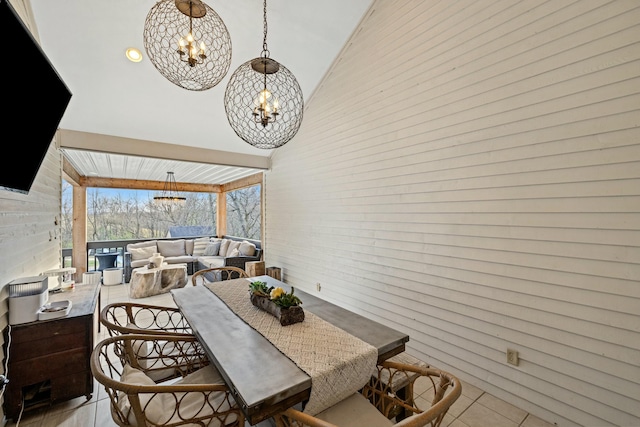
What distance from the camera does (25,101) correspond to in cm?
143

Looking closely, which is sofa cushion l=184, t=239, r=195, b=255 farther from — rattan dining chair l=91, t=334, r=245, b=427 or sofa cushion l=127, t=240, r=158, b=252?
rattan dining chair l=91, t=334, r=245, b=427

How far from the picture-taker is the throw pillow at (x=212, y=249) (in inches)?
300

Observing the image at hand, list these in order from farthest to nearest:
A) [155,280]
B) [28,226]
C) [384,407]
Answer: [155,280] → [28,226] → [384,407]

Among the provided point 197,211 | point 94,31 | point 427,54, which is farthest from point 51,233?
point 197,211

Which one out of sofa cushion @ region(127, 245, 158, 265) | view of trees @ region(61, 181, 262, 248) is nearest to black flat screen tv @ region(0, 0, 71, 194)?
sofa cushion @ region(127, 245, 158, 265)

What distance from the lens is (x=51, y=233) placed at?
3.34m

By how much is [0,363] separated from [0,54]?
1954 millimetres

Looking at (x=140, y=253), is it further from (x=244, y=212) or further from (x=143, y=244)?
(x=244, y=212)

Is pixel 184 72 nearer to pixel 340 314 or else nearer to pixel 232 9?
pixel 232 9

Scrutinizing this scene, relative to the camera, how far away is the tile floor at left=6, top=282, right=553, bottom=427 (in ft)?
6.54

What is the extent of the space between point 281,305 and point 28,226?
2.47 metres

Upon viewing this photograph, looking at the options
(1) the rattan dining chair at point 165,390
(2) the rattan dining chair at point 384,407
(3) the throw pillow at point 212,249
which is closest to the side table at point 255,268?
(3) the throw pillow at point 212,249

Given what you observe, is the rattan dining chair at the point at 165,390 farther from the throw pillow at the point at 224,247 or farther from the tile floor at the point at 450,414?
the throw pillow at the point at 224,247

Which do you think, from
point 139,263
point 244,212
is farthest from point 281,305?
point 244,212
